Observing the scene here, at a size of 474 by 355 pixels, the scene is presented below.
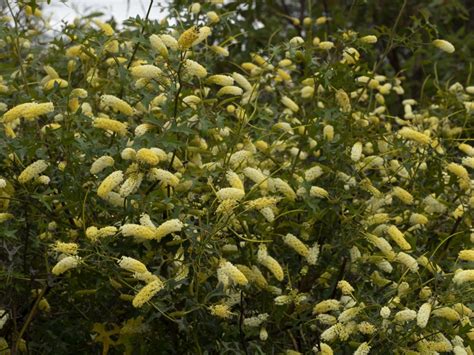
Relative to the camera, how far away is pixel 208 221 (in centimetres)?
265

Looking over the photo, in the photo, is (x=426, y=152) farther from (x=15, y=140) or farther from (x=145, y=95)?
(x=15, y=140)

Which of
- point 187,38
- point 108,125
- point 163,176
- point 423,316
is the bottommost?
point 423,316

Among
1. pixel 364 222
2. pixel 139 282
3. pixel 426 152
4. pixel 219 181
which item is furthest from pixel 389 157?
pixel 139 282

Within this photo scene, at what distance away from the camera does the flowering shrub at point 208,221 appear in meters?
2.72

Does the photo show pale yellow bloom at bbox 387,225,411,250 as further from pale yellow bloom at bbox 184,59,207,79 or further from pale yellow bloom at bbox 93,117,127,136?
pale yellow bloom at bbox 93,117,127,136

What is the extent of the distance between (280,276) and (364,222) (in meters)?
0.46

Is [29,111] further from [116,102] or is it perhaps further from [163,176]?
[163,176]

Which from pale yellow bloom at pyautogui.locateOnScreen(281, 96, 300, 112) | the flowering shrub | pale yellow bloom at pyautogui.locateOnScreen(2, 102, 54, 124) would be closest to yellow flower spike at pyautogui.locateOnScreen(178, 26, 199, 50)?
the flowering shrub

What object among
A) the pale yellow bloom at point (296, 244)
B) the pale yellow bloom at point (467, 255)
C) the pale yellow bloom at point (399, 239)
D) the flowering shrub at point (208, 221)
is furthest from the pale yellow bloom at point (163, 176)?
the pale yellow bloom at point (467, 255)

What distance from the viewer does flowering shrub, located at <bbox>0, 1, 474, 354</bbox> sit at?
8.92 ft

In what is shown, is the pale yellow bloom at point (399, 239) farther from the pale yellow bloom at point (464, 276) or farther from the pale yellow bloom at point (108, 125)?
the pale yellow bloom at point (108, 125)

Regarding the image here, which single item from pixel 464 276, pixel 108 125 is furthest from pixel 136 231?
pixel 464 276

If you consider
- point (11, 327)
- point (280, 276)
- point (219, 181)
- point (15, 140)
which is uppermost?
point (15, 140)

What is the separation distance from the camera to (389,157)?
3445 millimetres
